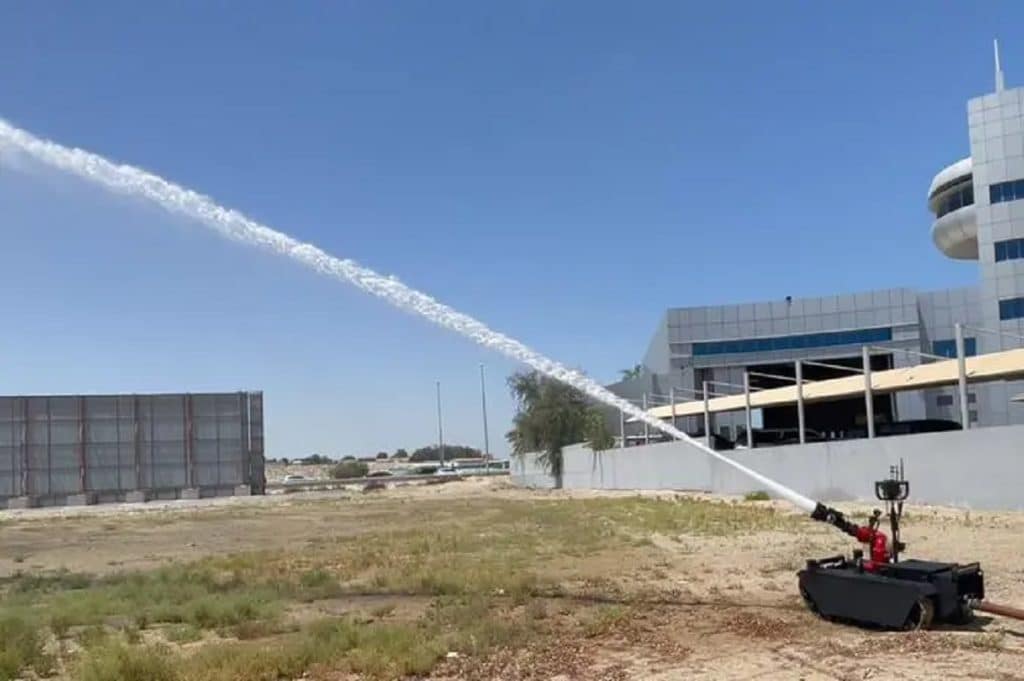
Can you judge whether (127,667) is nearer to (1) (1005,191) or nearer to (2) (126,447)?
(1) (1005,191)

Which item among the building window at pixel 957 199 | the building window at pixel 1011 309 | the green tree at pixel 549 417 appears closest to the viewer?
the building window at pixel 1011 309

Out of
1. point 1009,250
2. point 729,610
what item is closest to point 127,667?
point 729,610

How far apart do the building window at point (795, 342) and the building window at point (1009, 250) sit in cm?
3070

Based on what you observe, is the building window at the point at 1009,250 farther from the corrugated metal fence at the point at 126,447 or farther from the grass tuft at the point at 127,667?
the corrugated metal fence at the point at 126,447

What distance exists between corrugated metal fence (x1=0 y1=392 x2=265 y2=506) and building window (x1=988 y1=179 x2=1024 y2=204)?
7902 centimetres

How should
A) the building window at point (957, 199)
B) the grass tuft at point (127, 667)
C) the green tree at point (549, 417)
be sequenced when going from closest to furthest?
the grass tuft at point (127, 667), the building window at point (957, 199), the green tree at point (549, 417)

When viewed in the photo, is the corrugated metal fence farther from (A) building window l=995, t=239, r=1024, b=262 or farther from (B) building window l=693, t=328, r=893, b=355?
(A) building window l=995, t=239, r=1024, b=262

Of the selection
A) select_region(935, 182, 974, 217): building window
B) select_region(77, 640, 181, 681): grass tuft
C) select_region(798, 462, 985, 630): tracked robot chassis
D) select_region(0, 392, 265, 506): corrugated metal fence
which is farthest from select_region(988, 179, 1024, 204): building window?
select_region(0, 392, 265, 506): corrugated metal fence

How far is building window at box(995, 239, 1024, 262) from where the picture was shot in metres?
71.9

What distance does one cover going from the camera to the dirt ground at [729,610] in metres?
12.4

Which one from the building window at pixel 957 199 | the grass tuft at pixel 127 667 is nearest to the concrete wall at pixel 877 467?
the grass tuft at pixel 127 667

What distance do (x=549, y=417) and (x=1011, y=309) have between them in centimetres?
4271

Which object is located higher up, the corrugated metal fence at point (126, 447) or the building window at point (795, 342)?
the building window at point (795, 342)

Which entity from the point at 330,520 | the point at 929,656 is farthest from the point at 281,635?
the point at 330,520
